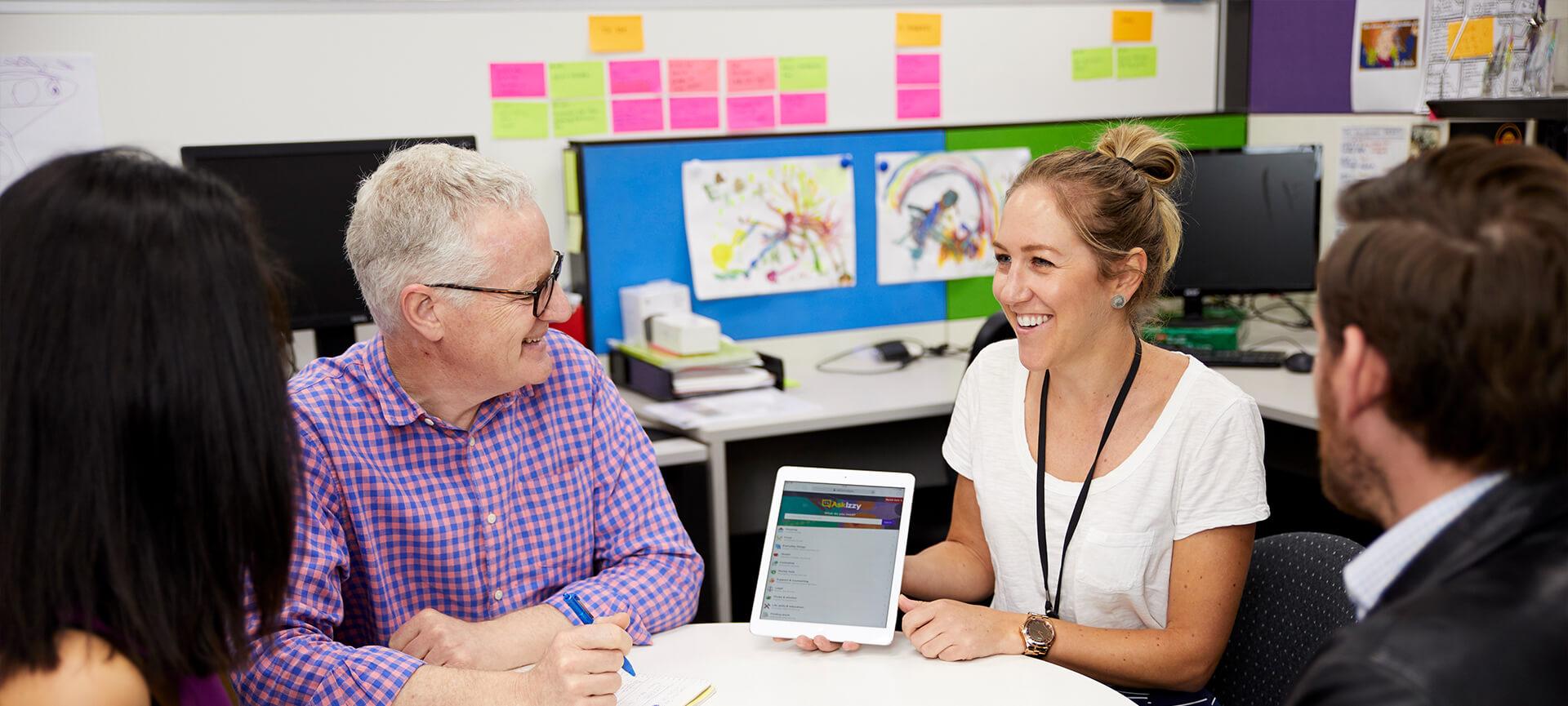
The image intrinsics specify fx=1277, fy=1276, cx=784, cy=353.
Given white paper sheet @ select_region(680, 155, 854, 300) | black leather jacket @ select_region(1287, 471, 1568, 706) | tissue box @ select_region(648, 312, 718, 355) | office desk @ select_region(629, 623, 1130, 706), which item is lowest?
office desk @ select_region(629, 623, 1130, 706)

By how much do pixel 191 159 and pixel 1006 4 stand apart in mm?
1932

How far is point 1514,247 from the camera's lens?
2.72 feet

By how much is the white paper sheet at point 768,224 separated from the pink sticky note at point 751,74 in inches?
6.9

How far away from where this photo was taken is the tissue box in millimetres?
2730

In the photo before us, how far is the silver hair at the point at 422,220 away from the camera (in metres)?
1.55

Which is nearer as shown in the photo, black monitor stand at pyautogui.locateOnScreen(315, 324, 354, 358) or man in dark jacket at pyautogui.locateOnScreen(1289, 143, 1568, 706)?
man in dark jacket at pyautogui.locateOnScreen(1289, 143, 1568, 706)

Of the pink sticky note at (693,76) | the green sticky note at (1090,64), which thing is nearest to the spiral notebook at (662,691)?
the pink sticky note at (693,76)

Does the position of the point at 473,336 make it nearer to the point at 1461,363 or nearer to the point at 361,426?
the point at 361,426

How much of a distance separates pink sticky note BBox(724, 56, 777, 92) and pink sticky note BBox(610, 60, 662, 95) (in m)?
0.17

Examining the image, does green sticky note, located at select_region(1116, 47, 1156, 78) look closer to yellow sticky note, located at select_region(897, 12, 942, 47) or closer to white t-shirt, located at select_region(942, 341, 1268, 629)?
yellow sticky note, located at select_region(897, 12, 942, 47)

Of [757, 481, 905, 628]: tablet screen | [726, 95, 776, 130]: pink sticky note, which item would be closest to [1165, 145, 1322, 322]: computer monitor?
[726, 95, 776, 130]: pink sticky note

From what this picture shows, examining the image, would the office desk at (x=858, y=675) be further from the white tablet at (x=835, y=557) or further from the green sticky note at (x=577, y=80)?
the green sticky note at (x=577, y=80)

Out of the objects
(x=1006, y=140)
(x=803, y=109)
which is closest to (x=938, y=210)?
(x=1006, y=140)

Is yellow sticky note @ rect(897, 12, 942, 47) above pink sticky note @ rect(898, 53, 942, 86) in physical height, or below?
above
